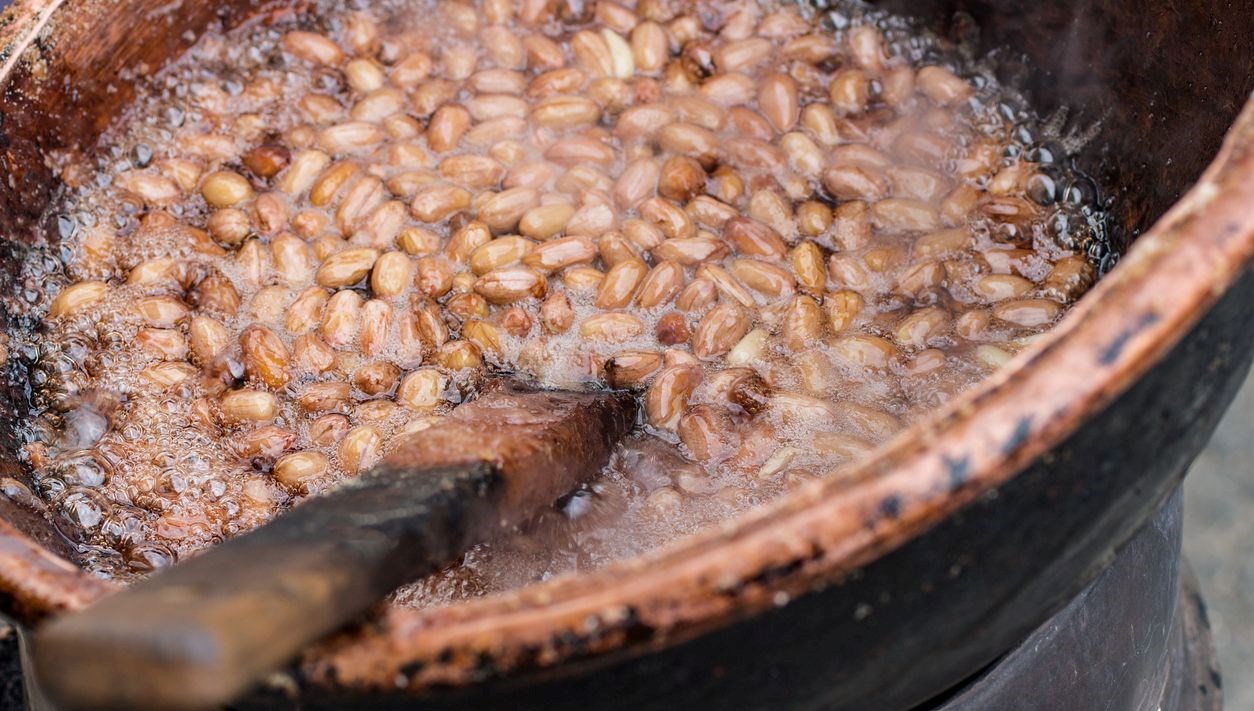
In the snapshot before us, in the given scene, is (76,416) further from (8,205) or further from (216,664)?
(216,664)

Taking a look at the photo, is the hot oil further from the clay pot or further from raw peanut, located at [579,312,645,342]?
the clay pot

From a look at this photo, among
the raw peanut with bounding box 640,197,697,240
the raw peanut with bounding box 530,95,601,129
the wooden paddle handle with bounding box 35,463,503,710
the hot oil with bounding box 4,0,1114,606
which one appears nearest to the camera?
the wooden paddle handle with bounding box 35,463,503,710

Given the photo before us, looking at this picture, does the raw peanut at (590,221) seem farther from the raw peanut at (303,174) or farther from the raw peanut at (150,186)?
the raw peanut at (150,186)

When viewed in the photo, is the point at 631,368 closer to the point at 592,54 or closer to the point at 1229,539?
the point at 592,54

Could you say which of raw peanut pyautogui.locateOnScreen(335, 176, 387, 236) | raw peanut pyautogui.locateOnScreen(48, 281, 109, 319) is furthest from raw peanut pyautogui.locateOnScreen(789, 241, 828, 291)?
raw peanut pyautogui.locateOnScreen(48, 281, 109, 319)

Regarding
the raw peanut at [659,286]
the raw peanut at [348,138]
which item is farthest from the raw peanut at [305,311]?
the raw peanut at [659,286]
